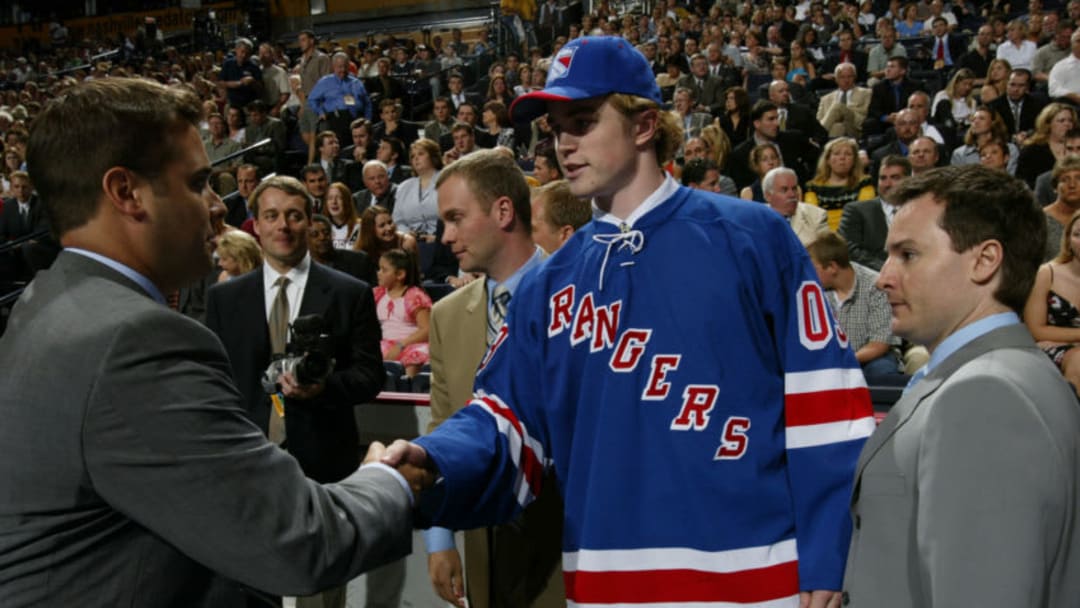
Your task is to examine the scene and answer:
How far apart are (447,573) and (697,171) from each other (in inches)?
208

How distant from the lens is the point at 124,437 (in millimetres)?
1566

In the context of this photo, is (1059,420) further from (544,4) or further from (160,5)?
(160,5)

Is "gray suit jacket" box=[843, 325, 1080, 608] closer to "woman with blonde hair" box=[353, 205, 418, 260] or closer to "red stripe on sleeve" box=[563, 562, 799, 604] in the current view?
"red stripe on sleeve" box=[563, 562, 799, 604]

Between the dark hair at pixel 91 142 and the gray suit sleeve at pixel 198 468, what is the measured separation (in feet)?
0.90

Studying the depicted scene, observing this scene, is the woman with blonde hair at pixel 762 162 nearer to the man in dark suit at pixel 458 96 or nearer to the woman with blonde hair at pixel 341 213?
the woman with blonde hair at pixel 341 213

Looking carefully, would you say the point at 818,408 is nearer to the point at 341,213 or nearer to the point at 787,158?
the point at 341,213

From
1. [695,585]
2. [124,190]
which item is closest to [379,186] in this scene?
[695,585]

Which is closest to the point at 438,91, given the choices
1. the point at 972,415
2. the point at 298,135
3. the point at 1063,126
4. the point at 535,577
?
the point at 298,135

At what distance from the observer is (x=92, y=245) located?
1.75 metres

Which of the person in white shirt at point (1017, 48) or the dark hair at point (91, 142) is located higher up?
the dark hair at point (91, 142)

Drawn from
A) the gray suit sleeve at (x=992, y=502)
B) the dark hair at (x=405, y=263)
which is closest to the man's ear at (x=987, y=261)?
the gray suit sleeve at (x=992, y=502)

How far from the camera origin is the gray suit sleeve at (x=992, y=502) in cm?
171

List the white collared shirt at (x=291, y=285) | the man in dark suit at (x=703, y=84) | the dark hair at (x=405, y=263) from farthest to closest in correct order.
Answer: the man in dark suit at (x=703, y=84) → the dark hair at (x=405, y=263) → the white collared shirt at (x=291, y=285)

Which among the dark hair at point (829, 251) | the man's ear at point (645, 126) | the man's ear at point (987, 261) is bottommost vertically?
the dark hair at point (829, 251)
